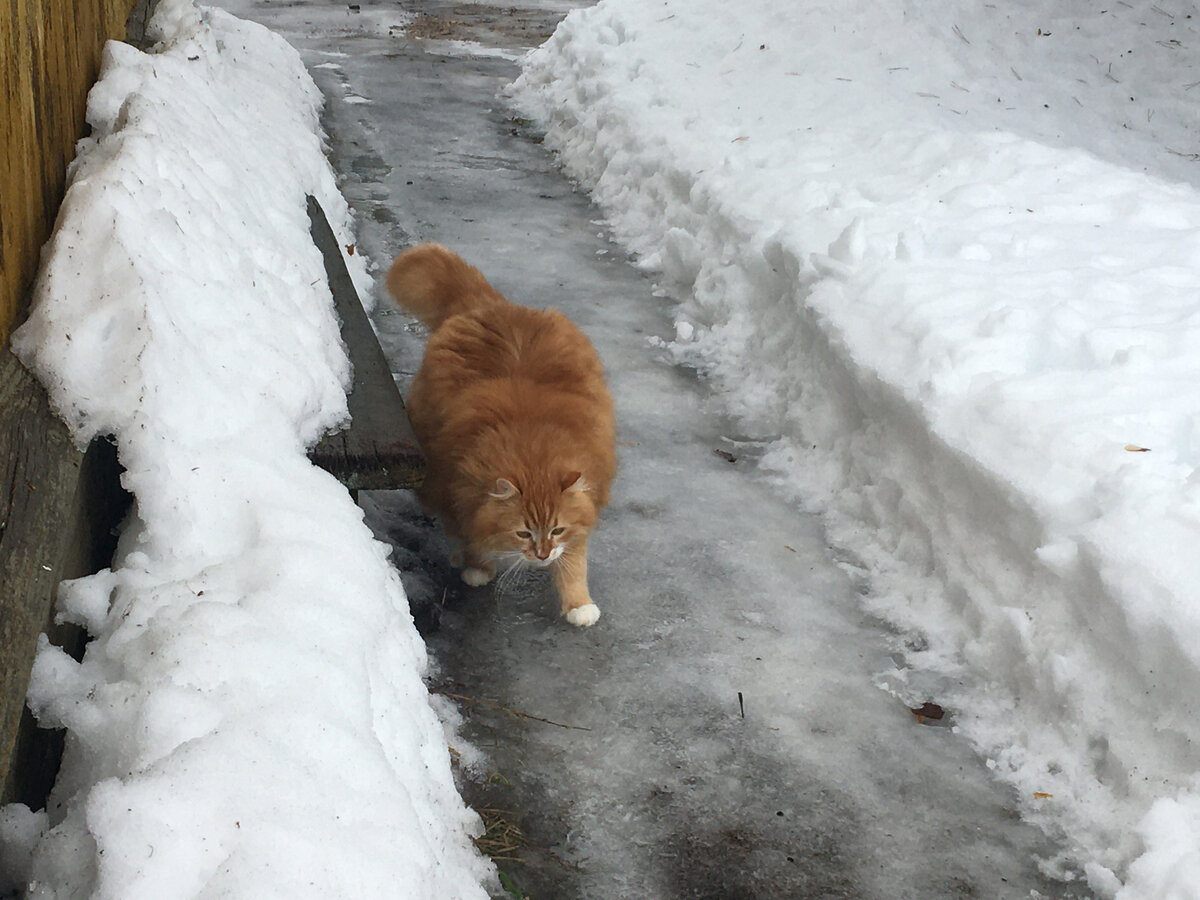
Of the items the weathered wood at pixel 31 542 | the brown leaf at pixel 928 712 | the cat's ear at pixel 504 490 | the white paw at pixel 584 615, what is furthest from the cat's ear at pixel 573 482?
the weathered wood at pixel 31 542

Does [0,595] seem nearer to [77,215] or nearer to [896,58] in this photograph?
[77,215]

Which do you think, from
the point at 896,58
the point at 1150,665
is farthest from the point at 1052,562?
the point at 896,58

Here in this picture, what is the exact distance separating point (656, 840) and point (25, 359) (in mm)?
1902

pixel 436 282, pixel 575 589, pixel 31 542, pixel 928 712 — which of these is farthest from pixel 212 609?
pixel 436 282

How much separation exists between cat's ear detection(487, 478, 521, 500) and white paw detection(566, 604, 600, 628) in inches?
18.0

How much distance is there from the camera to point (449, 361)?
381cm

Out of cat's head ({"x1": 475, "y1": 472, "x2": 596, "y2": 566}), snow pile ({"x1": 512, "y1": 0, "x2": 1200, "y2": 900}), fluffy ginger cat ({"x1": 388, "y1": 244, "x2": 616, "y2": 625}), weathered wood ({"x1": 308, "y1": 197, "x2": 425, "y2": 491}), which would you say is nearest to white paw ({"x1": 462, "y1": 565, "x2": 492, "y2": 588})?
fluffy ginger cat ({"x1": 388, "y1": 244, "x2": 616, "y2": 625})

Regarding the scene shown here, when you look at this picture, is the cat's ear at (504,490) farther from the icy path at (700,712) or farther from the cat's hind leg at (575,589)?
the icy path at (700,712)

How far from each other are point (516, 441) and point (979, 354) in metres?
1.73

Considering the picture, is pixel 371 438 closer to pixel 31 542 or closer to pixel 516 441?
pixel 516 441

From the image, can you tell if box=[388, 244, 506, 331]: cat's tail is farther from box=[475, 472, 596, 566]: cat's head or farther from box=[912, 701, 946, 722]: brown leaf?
box=[912, 701, 946, 722]: brown leaf

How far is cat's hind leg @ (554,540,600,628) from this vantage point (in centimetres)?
358

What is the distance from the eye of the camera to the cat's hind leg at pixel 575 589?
11.7 ft

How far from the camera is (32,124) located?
8.95 feet
